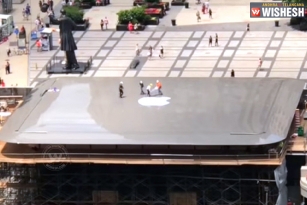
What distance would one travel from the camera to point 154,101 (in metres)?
97.9

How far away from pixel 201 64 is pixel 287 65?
817cm

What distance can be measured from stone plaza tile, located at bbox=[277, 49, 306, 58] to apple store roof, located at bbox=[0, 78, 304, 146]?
2804 cm

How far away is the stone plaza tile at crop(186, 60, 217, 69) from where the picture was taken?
128 m

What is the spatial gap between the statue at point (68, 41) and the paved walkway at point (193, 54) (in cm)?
154

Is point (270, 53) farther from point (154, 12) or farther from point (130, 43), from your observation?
point (154, 12)

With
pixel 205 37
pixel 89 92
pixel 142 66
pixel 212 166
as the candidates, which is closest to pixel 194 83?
pixel 89 92

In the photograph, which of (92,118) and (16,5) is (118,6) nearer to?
(16,5)

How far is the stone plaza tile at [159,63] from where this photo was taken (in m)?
128

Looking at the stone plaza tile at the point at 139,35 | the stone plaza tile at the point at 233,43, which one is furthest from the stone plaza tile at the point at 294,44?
the stone plaza tile at the point at 139,35

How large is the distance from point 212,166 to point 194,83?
1529 centimetres

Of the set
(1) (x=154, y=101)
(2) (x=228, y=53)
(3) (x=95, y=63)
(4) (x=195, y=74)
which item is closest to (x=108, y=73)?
(3) (x=95, y=63)

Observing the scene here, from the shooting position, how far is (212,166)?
290 ft

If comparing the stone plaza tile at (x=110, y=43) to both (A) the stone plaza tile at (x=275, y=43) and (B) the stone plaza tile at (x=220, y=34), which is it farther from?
(A) the stone plaza tile at (x=275, y=43)

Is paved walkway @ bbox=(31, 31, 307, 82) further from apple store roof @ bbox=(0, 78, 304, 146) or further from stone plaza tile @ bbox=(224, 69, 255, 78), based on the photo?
apple store roof @ bbox=(0, 78, 304, 146)
